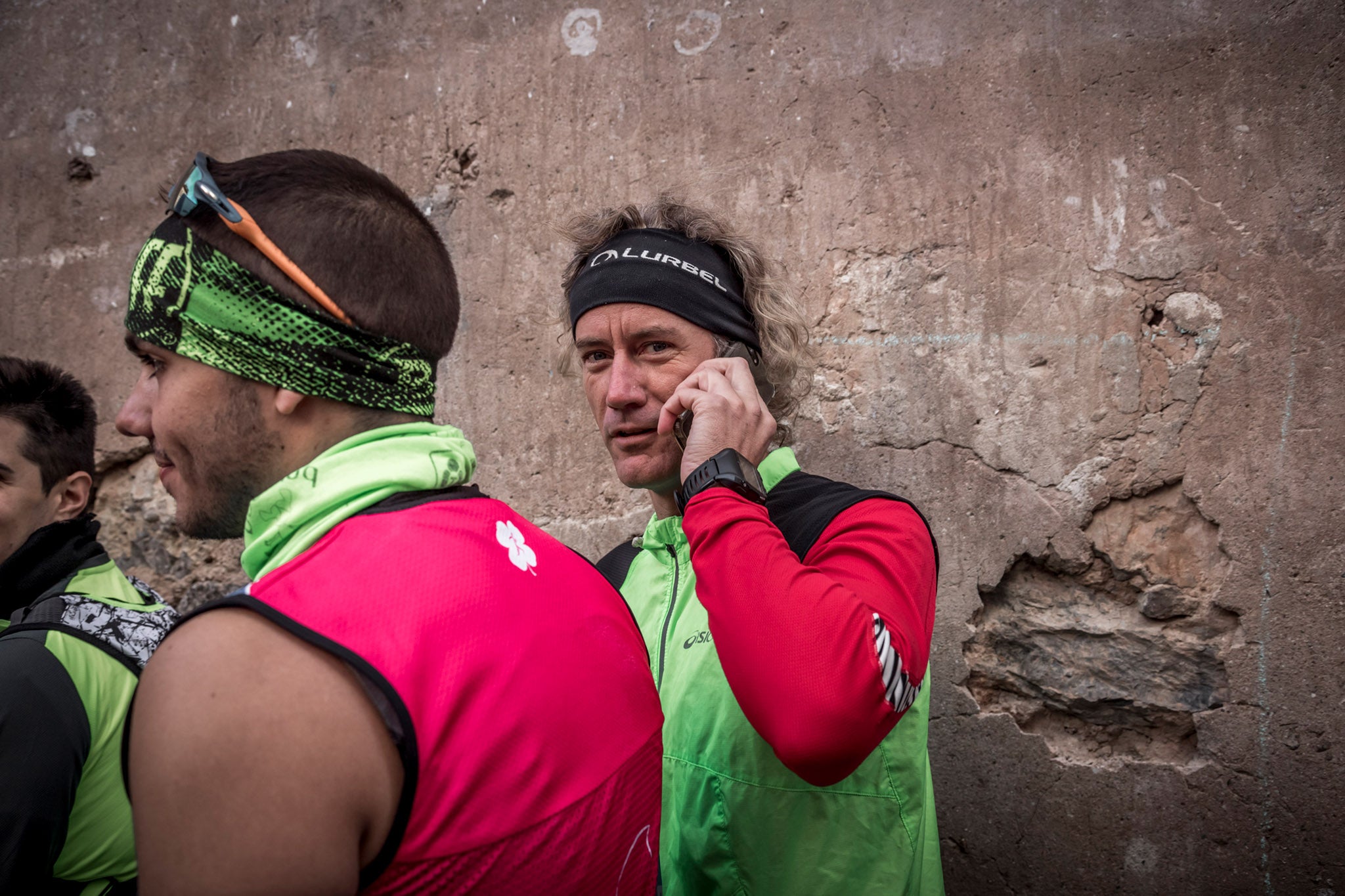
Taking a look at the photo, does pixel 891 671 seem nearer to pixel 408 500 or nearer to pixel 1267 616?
pixel 408 500

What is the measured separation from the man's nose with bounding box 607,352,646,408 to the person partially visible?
120 cm

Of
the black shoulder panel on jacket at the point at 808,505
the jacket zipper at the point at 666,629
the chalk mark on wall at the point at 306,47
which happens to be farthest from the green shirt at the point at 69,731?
the chalk mark on wall at the point at 306,47

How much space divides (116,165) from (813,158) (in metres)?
3.02

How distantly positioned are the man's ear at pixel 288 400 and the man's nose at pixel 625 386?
82cm

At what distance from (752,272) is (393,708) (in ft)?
4.92

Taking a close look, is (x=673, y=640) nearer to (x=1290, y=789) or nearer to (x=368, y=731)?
(x=368, y=731)

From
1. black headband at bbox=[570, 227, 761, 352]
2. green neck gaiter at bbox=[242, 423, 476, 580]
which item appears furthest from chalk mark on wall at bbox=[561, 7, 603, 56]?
green neck gaiter at bbox=[242, 423, 476, 580]

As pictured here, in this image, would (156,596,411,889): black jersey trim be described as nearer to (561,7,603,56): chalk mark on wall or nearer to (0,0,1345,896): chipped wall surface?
(0,0,1345,896): chipped wall surface

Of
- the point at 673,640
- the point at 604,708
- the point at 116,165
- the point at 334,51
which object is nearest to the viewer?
the point at 604,708

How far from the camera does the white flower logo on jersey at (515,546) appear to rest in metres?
1.02

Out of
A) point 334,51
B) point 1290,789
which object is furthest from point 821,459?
point 334,51

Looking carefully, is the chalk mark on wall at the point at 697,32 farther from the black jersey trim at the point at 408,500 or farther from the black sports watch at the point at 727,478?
the black jersey trim at the point at 408,500

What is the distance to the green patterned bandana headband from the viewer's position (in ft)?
3.59

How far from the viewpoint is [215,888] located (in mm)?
754
